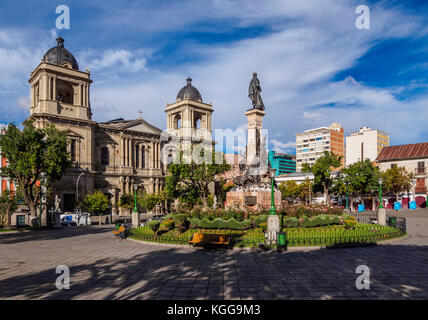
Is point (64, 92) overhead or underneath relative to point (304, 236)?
overhead

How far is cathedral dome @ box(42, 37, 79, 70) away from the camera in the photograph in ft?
155

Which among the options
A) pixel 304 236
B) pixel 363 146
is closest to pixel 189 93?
pixel 304 236

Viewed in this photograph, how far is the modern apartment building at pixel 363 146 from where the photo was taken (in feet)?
301

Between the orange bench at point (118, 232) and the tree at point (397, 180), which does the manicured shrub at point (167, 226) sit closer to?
the orange bench at point (118, 232)

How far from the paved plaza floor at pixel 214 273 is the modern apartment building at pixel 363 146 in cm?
8500

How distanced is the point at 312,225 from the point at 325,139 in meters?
106

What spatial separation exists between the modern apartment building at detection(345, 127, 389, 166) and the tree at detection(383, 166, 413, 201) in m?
37.8

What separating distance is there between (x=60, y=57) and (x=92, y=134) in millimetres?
12627

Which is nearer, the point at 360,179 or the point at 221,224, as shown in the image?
the point at 221,224

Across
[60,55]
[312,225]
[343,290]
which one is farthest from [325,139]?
[343,290]

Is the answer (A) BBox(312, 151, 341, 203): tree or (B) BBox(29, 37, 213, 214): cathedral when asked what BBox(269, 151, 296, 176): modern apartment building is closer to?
(B) BBox(29, 37, 213, 214): cathedral

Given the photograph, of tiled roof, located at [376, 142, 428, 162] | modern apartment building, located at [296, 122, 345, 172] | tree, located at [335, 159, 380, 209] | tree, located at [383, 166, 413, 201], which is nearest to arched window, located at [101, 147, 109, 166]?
tree, located at [335, 159, 380, 209]

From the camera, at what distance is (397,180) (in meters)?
53.1

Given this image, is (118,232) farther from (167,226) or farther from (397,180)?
(397,180)
